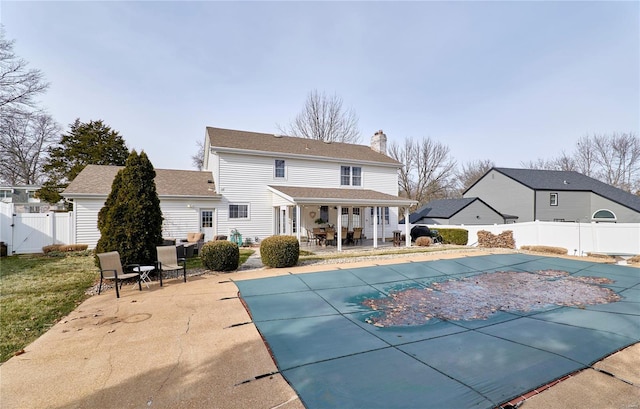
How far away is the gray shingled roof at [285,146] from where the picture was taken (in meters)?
17.3

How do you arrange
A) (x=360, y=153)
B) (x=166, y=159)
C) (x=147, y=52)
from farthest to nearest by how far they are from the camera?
(x=166, y=159) < (x=360, y=153) < (x=147, y=52)

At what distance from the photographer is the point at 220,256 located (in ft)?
31.1

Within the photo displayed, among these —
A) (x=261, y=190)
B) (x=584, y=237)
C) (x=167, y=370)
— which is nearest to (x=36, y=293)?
(x=167, y=370)

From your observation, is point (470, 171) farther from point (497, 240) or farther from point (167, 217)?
point (167, 217)

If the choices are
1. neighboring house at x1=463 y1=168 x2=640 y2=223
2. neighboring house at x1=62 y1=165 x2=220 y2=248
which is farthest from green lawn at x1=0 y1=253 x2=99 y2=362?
neighboring house at x1=463 y1=168 x2=640 y2=223

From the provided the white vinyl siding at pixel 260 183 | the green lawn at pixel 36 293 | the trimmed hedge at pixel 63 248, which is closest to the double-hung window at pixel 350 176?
the white vinyl siding at pixel 260 183

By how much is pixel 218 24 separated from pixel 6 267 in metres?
12.1

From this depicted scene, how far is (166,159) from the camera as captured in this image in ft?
109

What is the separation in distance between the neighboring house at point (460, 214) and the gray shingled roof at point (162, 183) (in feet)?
50.5

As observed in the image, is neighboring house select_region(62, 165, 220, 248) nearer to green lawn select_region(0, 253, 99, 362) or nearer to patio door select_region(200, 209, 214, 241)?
patio door select_region(200, 209, 214, 241)

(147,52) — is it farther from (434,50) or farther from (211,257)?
(434,50)

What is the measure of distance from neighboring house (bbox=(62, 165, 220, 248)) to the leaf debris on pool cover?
12671 mm

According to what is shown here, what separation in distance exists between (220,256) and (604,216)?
33661 millimetres

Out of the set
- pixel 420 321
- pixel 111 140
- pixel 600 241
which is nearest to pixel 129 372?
pixel 420 321
